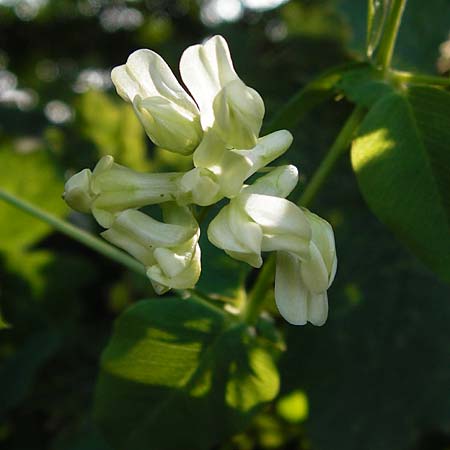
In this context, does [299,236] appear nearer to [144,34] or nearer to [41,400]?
[41,400]

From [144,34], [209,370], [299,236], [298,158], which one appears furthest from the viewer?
[144,34]

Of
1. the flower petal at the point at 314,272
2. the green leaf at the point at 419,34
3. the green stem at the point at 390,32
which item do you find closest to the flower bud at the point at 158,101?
the flower petal at the point at 314,272

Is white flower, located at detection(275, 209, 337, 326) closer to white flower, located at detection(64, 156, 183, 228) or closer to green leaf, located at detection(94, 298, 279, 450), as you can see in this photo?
white flower, located at detection(64, 156, 183, 228)

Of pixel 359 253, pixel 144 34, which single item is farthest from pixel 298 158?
pixel 144 34

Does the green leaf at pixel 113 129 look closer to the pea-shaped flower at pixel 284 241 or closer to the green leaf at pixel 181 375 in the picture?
the green leaf at pixel 181 375

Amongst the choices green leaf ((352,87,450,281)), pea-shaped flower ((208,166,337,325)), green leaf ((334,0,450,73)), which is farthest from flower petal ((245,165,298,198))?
green leaf ((334,0,450,73))
